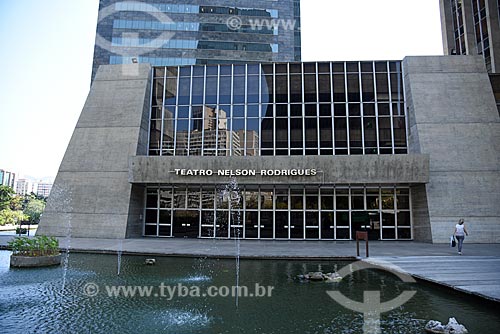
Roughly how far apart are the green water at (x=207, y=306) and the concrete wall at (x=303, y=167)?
37.8ft

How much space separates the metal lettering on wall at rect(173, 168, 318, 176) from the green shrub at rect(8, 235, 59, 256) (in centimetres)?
1110

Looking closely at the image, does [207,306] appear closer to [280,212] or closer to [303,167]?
[303,167]

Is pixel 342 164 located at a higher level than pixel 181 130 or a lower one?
lower

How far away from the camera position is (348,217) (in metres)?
26.9

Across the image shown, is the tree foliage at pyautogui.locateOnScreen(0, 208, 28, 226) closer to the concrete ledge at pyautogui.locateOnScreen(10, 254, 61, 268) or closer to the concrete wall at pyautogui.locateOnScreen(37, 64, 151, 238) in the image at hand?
the concrete wall at pyautogui.locateOnScreen(37, 64, 151, 238)

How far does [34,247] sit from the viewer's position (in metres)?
15.5

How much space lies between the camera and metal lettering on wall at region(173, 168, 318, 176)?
25.1 meters

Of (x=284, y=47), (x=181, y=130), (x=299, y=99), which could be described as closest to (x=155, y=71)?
(x=181, y=130)

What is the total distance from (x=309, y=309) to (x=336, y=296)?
5.49 feet


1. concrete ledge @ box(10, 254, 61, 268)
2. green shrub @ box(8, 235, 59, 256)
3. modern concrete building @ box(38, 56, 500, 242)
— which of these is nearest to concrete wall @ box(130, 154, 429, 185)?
modern concrete building @ box(38, 56, 500, 242)

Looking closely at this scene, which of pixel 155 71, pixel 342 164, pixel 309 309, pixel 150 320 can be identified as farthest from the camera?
pixel 155 71

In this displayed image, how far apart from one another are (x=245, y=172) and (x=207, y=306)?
54.0 feet

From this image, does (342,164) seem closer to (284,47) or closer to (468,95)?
(468,95)
